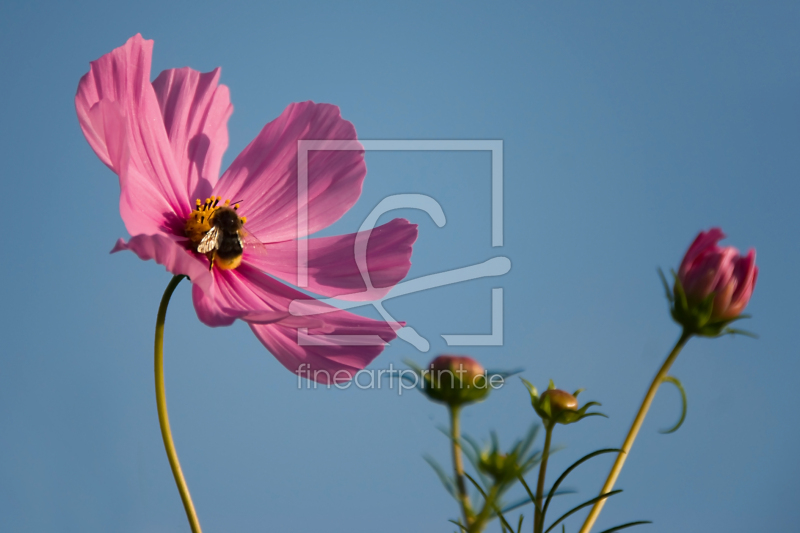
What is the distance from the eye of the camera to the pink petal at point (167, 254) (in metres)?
0.45

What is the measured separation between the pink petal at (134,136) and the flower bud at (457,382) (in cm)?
27

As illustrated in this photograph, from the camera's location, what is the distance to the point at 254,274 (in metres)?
0.73

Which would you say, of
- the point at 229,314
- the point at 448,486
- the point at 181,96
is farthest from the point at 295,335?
the point at 181,96

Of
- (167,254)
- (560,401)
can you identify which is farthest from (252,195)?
(560,401)

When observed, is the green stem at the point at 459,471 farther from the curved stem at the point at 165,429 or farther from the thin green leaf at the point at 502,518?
the curved stem at the point at 165,429

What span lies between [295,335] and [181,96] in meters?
0.33

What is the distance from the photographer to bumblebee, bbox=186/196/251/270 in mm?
674

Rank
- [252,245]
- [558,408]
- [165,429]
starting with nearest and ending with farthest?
[165,429], [558,408], [252,245]

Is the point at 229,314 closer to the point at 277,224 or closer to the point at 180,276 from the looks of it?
the point at 180,276

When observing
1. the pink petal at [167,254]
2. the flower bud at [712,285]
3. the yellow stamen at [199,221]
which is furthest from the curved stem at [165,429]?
the flower bud at [712,285]

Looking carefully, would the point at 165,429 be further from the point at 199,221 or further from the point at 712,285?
the point at 712,285

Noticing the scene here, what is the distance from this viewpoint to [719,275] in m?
0.57

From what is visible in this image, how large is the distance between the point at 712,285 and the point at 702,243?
0.04m

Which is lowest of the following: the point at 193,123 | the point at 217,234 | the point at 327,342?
the point at 327,342
